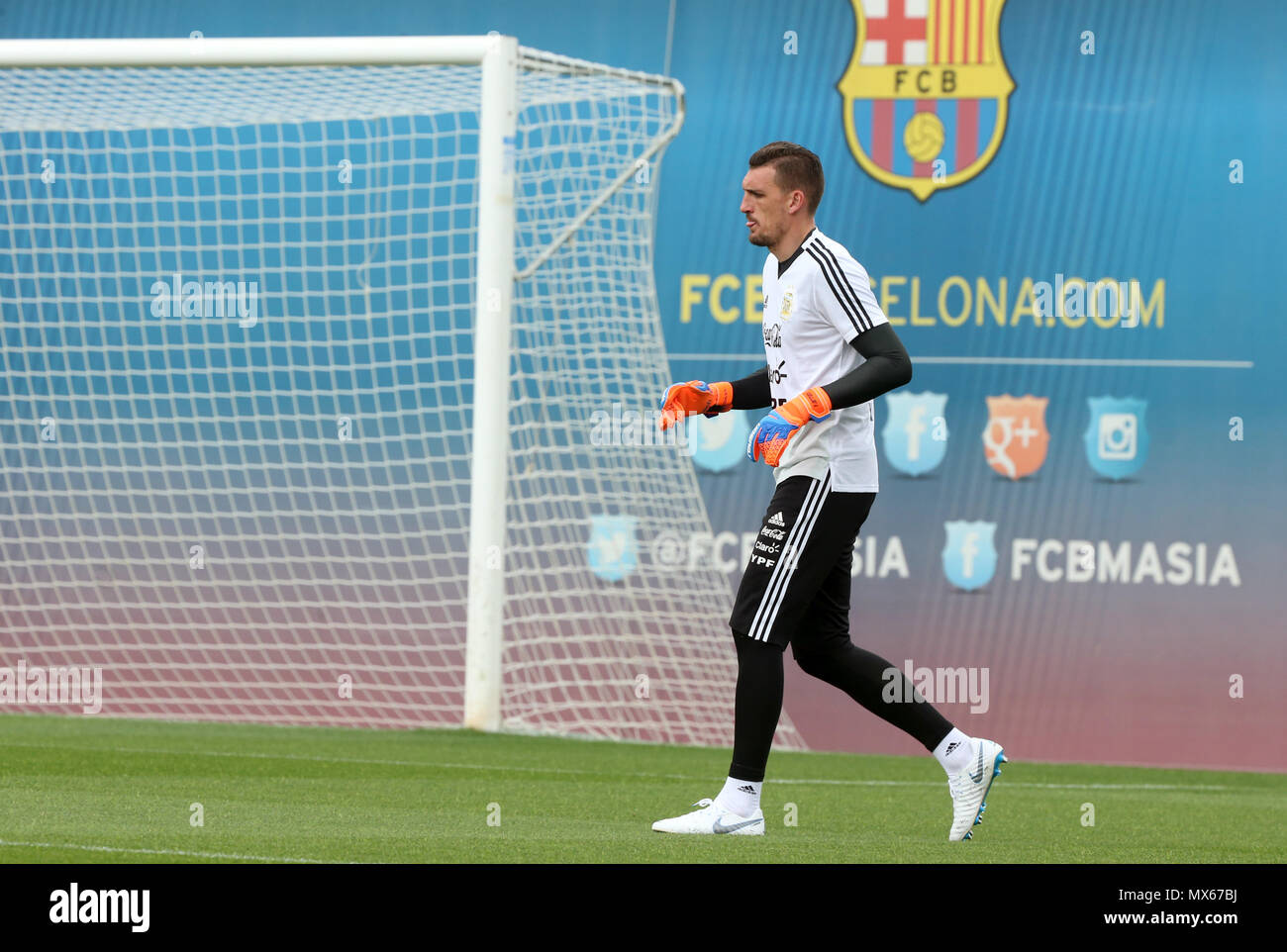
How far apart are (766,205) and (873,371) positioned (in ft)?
1.77

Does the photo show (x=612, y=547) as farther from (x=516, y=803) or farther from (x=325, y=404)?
(x=516, y=803)

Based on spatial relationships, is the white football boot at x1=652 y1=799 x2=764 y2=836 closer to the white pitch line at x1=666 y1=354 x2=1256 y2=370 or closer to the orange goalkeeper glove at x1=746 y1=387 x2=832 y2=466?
the orange goalkeeper glove at x1=746 y1=387 x2=832 y2=466

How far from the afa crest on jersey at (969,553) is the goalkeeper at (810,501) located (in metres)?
4.14

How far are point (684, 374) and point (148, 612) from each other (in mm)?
2917

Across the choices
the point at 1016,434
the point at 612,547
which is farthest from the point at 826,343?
the point at 1016,434

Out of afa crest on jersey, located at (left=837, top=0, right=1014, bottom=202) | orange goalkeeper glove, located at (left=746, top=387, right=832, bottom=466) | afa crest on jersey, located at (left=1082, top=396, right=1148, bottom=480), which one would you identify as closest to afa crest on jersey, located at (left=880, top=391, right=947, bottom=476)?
afa crest on jersey, located at (left=1082, top=396, right=1148, bottom=480)

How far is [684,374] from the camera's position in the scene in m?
8.67

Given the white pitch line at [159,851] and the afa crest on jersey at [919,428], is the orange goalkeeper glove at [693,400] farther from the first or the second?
the afa crest on jersey at [919,428]

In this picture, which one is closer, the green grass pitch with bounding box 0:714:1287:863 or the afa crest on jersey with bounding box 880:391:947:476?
the green grass pitch with bounding box 0:714:1287:863

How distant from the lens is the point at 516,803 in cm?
511

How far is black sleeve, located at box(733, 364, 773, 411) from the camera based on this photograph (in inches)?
185

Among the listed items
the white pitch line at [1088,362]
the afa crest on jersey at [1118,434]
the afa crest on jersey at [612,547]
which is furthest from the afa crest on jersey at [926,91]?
the afa crest on jersey at [612,547]

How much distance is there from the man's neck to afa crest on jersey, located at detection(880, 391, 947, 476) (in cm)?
414

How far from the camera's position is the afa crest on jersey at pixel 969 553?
858 centimetres
